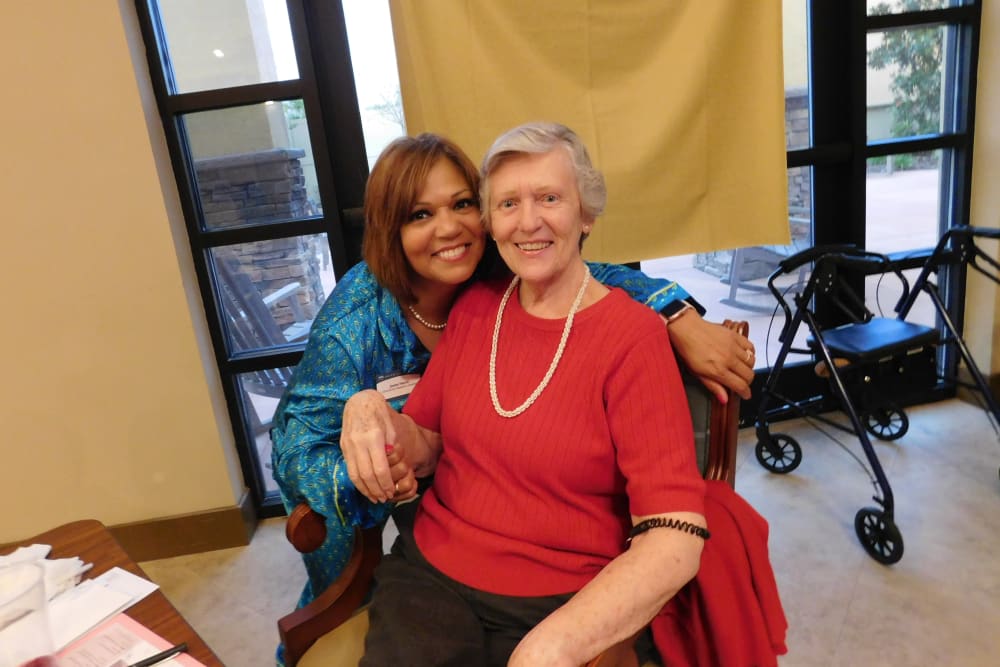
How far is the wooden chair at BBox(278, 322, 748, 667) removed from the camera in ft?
3.71

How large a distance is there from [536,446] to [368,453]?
278mm

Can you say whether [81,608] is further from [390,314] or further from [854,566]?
[854,566]

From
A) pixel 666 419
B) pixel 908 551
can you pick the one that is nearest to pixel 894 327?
pixel 908 551

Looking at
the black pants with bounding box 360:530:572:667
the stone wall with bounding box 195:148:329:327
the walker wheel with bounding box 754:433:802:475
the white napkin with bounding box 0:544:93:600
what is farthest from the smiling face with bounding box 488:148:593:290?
the walker wheel with bounding box 754:433:802:475

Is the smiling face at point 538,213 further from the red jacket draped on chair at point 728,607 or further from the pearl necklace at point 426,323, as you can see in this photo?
the red jacket draped on chair at point 728,607

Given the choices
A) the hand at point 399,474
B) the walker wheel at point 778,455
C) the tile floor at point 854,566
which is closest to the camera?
the hand at point 399,474

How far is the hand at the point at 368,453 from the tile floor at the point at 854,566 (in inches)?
47.1

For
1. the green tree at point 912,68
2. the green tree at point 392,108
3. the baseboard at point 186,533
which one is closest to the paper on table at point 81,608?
the baseboard at point 186,533

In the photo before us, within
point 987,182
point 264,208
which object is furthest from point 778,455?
point 264,208

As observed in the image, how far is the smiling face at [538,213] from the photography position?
3.62 ft

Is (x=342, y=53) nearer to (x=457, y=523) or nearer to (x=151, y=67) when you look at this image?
(x=151, y=67)

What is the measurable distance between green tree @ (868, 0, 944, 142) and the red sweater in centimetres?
219

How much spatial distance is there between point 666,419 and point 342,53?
184 cm

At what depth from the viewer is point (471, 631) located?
1069 mm
